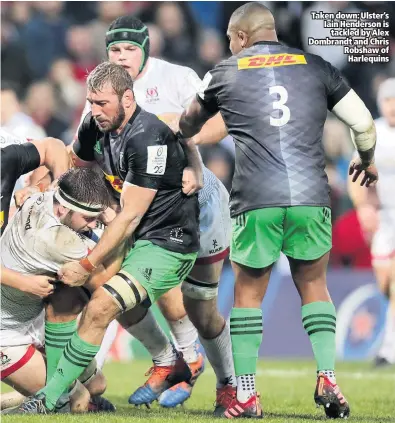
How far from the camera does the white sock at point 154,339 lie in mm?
7539

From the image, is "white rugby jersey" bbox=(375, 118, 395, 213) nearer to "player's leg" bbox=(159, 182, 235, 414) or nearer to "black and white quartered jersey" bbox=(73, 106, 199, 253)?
"player's leg" bbox=(159, 182, 235, 414)

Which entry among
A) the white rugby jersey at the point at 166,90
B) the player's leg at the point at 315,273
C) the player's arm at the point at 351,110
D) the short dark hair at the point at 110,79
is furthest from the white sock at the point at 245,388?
the white rugby jersey at the point at 166,90

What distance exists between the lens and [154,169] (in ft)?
22.0

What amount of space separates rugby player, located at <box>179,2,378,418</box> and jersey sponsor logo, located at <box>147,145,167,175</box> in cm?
47

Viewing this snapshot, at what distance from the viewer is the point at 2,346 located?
22.8ft

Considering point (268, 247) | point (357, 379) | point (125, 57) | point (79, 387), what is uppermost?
point (125, 57)

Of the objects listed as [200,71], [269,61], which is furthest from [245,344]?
[200,71]

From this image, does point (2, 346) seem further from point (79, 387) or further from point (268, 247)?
point (268, 247)

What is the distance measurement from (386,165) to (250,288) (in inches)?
247

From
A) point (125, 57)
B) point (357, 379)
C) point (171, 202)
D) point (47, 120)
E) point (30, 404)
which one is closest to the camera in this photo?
point (30, 404)

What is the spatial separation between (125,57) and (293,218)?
2.38 meters

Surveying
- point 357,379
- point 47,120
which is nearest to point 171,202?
point 357,379

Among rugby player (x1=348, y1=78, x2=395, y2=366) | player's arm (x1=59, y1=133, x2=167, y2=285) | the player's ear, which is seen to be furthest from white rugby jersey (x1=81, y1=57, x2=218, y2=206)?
rugby player (x1=348, y1=78, x2=395, y2=366)

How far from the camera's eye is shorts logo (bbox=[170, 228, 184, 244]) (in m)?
6.88
